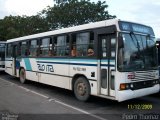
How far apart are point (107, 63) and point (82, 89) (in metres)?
1.72

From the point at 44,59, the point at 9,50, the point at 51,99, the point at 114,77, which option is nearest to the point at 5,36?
the point at 9,50

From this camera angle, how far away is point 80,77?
1036 cm

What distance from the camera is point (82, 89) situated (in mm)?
10180

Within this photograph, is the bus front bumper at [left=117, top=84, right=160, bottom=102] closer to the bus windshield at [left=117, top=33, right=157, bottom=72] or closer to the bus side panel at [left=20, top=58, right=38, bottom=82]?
the bus windshield at [left=117, top=33, right=157, bottom=72]

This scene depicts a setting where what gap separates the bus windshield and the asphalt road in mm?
1377

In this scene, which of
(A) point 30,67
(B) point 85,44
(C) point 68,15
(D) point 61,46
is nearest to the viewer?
(B) point 85,44

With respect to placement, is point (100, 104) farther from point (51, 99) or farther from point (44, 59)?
point (44, 59)

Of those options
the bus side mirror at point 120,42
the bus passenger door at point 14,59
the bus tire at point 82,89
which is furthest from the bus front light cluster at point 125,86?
the bus passenger door at point 14,59

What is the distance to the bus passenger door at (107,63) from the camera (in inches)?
347

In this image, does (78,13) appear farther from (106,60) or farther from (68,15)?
(106,60)

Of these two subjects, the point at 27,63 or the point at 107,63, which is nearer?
the point at 107,63

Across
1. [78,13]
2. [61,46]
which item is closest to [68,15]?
[78,13]

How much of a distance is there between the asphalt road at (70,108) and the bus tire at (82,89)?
21cm

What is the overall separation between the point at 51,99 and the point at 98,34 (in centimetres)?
330
